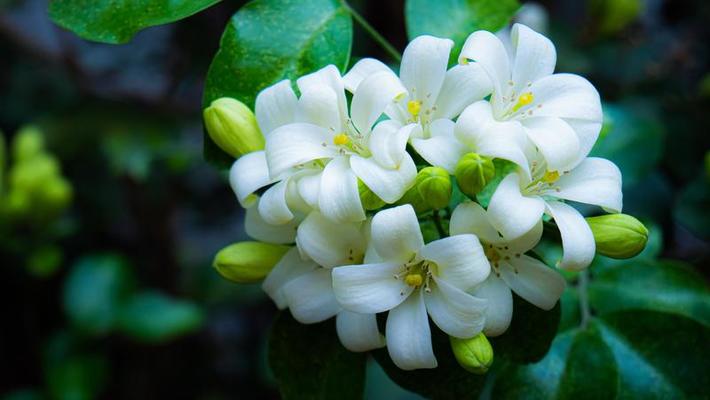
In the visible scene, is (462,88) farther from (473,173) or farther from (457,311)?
(457,311)

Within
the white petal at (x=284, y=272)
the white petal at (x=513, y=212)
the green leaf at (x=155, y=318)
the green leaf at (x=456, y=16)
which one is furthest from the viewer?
the green leaf at (x=155, y=318)

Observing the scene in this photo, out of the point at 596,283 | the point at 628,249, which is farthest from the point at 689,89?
the point at 628,249

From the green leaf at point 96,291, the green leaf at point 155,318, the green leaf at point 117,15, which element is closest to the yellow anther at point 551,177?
the green leaf at point 117,15

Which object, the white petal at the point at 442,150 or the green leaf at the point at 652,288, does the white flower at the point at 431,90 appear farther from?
the green leaf at the point at 652,288

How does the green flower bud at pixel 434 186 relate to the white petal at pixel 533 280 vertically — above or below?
above

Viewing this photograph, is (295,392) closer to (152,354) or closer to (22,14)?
(152,354)

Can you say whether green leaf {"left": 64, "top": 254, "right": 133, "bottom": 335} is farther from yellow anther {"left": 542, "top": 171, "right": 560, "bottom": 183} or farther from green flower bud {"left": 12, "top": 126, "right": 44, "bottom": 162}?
yellow anther {"left": 542, "top": 171, "right": 560, "bottom": 183}

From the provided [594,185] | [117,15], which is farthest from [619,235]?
[117,15]
